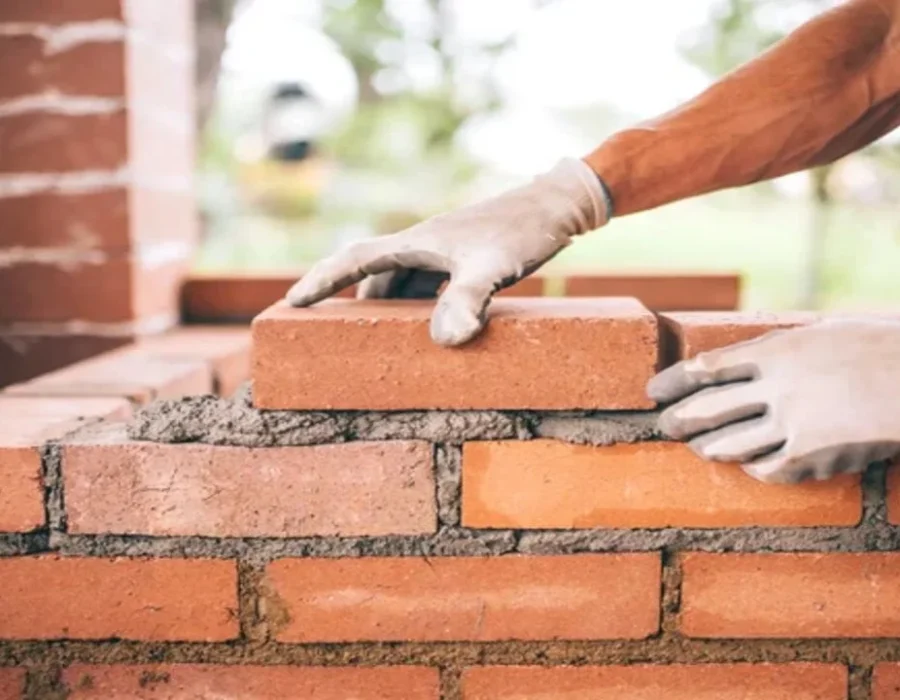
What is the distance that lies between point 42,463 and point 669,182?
79cm

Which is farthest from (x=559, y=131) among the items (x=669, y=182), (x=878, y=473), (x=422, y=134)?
(x=878, y=473)

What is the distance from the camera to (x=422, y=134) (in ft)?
11.5

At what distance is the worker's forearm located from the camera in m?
1.17

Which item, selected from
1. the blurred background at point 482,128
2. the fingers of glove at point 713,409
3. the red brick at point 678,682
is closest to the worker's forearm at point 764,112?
the fingers of glove at point 713,409

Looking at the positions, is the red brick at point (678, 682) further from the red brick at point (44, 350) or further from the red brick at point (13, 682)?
the red brick at point (44, 350)

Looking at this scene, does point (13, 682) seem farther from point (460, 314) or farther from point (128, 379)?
point (460, 314)

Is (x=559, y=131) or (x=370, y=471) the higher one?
(x=559, y=131)

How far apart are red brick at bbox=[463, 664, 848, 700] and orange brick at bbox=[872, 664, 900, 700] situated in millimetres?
35

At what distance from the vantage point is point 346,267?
3.60 ft

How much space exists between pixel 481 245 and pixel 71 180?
1077mm

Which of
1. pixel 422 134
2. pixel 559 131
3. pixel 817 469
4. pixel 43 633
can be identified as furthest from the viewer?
pixel 422 134

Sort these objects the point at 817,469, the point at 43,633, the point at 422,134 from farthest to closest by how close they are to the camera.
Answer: the point at 422,134, the point at 43,633, the point at 817,469

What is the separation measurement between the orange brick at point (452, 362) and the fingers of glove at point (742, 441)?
80 mm

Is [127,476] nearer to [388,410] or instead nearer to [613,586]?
[388,410]
